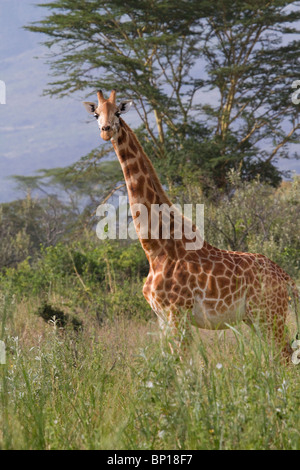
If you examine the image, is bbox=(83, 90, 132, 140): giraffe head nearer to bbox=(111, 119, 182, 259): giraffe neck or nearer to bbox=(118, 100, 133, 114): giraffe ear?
bbox=(118, 100, 133, 114): giraffe ear

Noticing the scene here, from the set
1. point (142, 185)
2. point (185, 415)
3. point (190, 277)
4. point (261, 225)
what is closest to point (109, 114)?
point (142, 185)

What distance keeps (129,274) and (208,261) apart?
19.2ft

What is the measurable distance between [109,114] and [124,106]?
4.5 inches

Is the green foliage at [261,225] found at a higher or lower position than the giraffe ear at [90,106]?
lower

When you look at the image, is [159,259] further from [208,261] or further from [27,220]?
[27,220]

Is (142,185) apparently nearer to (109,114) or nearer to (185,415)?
(109,114)

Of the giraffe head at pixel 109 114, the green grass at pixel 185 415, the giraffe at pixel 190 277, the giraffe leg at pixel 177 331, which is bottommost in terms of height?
the green grass at pixel 185 415

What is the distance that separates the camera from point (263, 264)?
132 inches

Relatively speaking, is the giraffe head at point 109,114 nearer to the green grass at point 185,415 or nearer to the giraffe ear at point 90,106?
the giraffe ear at point 90,106

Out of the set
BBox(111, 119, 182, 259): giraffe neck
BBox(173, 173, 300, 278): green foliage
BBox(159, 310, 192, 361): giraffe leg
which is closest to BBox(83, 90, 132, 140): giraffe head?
BBox(111, 119, 182, 259): giraffe neck

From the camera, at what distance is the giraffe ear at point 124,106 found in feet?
10.2

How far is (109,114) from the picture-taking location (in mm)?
3066

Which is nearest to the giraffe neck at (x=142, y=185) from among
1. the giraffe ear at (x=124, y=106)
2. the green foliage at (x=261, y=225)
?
the giraffe ear at (x=124, y=106)
